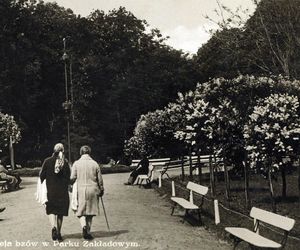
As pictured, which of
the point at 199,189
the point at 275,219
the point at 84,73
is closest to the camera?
the point at 275,219

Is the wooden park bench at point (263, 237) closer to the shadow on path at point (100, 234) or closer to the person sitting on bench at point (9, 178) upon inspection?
the shadow on path at point (100, 234)

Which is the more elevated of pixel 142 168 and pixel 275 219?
pixel 142 168

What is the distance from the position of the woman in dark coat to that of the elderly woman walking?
231 millimetres

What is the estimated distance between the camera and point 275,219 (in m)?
9.68

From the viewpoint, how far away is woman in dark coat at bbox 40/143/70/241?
11.5m

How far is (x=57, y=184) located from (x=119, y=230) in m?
1.79

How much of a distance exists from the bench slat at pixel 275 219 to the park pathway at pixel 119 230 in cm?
101

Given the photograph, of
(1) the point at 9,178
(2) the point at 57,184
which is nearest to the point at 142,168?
(1) the point at 9,178

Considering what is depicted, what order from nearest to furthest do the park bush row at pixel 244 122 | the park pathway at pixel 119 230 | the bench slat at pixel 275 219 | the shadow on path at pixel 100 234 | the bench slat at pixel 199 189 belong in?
the bench slat at pixel 275 219 → the park pathway at pixel 119 230 → the shadow on path at pixel 100 234 → the bench slat at pixel 199 189 → the park bush row at pixel 244 122

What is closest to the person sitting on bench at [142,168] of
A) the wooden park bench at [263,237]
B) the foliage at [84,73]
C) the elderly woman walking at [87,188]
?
the elderly woman walking at [87,188]

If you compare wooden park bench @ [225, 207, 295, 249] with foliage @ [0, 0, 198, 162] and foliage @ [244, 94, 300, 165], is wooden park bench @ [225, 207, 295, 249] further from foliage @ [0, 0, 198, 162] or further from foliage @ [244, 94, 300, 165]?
foliage @ [0, 0, 198, 162]

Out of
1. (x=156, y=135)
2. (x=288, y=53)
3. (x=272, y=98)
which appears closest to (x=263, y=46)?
(x=288, y=53)

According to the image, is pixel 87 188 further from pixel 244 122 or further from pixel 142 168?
pixel 142 168

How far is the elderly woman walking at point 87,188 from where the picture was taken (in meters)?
11.5
